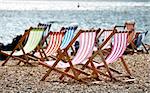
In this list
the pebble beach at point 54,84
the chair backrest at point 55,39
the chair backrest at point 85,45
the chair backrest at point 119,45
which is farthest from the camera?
the chair backrest at point 55,39

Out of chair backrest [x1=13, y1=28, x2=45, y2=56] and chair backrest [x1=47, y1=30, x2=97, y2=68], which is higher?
chair backrest [x1=47, y1=30, x2=97, y2=68]

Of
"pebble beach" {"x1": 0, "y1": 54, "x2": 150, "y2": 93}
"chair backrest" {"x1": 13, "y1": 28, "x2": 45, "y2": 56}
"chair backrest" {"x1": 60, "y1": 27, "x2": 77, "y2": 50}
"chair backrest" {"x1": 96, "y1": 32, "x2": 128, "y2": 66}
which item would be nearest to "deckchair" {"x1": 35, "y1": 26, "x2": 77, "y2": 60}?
"chair backrest" {"x1": 60, "y1": 27, "x2": 77, "y2": 50}

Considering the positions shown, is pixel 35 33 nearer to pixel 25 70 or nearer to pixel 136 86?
pixel 25 70

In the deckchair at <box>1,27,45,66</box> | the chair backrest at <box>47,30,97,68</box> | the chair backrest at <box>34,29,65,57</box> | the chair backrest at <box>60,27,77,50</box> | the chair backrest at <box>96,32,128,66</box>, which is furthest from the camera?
the deckchair at <box>1,27,45,66</box>

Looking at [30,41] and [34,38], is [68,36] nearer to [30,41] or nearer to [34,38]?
[34,38]

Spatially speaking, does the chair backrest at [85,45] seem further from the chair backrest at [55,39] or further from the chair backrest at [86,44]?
the chair backrest at [55,39]

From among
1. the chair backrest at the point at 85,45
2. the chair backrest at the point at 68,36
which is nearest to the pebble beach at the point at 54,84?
the chair backrest at the point at 85,45

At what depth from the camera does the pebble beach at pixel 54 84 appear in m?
10.4

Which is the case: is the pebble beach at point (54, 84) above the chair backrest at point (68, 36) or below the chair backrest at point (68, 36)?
below

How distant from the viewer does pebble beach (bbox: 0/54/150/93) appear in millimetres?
10438

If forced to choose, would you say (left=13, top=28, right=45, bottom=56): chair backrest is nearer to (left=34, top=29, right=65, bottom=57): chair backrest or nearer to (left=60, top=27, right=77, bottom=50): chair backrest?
(left=34, top=29, right=65, bottom=57): chair backrest

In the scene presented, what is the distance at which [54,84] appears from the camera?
1105 cm

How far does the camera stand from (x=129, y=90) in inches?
415

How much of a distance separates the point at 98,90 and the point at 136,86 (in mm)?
923
